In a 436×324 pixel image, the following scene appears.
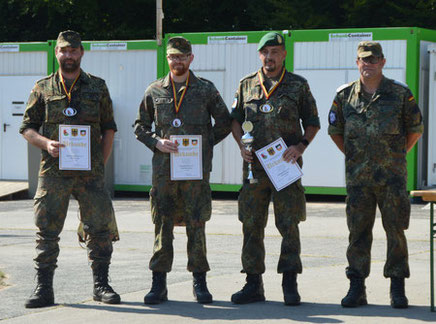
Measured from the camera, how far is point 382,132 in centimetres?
699

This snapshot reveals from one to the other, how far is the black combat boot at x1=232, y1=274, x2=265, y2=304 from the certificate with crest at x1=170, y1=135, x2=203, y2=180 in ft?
2.95

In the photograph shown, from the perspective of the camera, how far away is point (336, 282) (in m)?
8.26

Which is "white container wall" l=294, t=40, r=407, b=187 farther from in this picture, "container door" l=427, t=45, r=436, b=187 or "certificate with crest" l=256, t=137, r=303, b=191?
"certificate with crest" l=256, t=137, r=303, b=191

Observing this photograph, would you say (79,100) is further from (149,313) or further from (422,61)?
(422,61)

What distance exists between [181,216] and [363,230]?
4.68ft

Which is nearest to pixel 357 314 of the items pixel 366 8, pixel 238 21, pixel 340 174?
pixel 340 174

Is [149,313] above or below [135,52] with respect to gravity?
below

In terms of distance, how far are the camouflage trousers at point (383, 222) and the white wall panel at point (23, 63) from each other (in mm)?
13185

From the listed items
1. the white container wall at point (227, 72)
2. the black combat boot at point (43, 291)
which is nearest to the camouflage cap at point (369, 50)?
the black combat boot at point (43, 291)

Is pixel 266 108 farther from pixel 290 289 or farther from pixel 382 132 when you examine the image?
pixel 290 289

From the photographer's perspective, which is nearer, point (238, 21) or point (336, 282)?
point (336, 282)

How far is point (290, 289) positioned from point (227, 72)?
10571 millimetres

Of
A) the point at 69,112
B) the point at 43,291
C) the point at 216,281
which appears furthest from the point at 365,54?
the point at 43,291

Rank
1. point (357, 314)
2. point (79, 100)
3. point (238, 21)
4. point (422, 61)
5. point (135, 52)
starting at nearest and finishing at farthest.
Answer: point (357, 314) → point (79, 100) → point (422, 61) → point (135, 52) → point (238, 21)
